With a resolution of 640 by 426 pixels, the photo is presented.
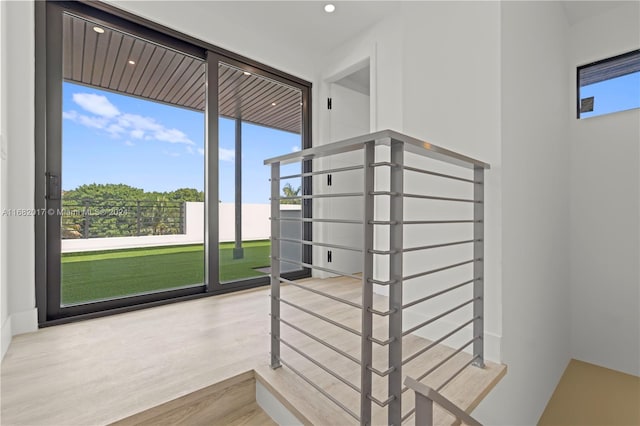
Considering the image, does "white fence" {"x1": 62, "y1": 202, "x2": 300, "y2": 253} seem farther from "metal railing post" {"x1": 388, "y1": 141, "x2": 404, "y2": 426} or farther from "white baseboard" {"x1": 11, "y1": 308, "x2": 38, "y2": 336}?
"metal railing post" {"x1": 388, "y1": 141, "x2": 404, "y2": 426}

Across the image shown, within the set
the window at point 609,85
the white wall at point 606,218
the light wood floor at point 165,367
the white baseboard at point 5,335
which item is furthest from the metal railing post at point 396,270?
the window at point 609,85

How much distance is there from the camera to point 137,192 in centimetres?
238

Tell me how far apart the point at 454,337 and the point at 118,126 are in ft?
9.12

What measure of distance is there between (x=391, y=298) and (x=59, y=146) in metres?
2.38

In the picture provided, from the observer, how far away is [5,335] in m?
1.64

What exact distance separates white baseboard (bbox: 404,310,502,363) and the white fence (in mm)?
1774

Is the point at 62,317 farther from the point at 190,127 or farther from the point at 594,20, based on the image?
the point at 594,20

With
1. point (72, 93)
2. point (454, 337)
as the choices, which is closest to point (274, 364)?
point (454, 337)

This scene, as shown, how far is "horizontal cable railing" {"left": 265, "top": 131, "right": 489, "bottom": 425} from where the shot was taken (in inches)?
39.3

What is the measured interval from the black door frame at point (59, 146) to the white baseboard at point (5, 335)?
0.20 metres

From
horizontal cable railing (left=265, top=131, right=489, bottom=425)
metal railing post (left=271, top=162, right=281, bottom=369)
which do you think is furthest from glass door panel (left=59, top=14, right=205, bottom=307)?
metal railing post (left=271, top=162, right=281, bottom=369)

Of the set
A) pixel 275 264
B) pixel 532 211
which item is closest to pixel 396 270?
pixel 275 264

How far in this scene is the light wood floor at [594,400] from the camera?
201 cm

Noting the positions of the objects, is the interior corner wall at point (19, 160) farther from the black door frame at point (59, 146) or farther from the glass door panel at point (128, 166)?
the glass door panel at point (128, 166)
